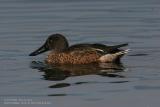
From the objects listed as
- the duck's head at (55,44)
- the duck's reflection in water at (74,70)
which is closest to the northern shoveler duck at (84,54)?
the duck's head at (55,44)

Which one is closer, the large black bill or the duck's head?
the large black bill

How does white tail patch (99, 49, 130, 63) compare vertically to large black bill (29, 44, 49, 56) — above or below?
below

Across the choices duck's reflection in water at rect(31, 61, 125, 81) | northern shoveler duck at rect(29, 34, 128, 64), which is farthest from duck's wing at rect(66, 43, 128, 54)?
duck's reflection in water at rect(31, 61, 125, 81)

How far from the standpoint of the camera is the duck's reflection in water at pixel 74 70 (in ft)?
50.1

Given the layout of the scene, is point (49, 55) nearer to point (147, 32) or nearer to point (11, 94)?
point (147, 32)

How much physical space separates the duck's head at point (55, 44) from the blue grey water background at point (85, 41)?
10.5 inches

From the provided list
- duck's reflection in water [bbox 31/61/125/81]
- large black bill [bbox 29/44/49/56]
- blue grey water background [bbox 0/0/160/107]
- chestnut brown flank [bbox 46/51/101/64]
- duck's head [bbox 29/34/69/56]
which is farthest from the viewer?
duck's head [bbox 29/34/69/56]

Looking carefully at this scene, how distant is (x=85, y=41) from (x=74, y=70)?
247cm

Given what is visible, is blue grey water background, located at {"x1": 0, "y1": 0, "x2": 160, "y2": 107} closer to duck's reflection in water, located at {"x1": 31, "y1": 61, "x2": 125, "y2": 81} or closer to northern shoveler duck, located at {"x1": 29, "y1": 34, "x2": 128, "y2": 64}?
duck's reflection in water, located at {"x1": 31, "y1": 61, "x2": 125, "y2": 81}

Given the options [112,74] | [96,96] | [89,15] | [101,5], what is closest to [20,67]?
[112,74]

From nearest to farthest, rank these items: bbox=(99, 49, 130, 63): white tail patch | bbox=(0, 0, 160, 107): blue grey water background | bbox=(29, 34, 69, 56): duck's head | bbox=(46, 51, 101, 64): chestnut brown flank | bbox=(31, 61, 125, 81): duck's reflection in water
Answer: bbox=(0, 0, 160, 107): blue grey water background < bbox=(31, 61, 125, 81): duck's reflection in water < bbox=(99, 49, 130, 63): white tail patch < bbox=(46, 51, 101, 64): chestnut brown flank < bbox=(29, 34, 69, 56): duck's head

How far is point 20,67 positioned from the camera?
1587 centimetres

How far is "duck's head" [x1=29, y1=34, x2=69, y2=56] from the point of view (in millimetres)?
17453

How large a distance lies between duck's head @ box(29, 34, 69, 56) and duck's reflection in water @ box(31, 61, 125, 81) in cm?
62
